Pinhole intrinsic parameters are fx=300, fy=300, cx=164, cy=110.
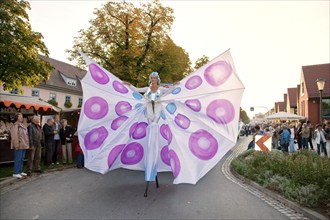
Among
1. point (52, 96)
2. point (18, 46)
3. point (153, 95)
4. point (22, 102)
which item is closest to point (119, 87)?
point (153, 95)

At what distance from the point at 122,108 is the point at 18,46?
9715 mm

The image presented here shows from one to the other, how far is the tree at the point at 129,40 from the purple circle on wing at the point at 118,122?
18756 mm

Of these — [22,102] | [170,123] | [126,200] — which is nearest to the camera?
[126,200]

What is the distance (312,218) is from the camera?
17.7 feet

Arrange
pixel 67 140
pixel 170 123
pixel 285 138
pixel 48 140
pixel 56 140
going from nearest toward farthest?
pixel 170 123
pixel 48 140
pixel 67 140
pixel 56 140
pixel 285 138

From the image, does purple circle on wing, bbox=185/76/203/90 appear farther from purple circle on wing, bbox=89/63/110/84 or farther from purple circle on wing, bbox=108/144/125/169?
purple circle on wing, bbox=108/144/125/169

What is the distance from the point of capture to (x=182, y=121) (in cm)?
642

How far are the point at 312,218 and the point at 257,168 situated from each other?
4386 mm

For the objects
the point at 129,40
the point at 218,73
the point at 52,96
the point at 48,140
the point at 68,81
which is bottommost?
the point at 48,140

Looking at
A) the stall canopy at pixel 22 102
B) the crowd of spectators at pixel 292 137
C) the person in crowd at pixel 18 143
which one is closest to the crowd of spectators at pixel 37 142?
the person in crowd at pixel 18 143

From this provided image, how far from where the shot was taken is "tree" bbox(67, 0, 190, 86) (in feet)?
85.7

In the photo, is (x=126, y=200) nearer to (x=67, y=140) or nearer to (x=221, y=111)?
(x=221, y=111)

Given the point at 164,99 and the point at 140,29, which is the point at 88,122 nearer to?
the point at 164,99

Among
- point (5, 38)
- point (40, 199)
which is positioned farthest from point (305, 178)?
point (5, 38)
